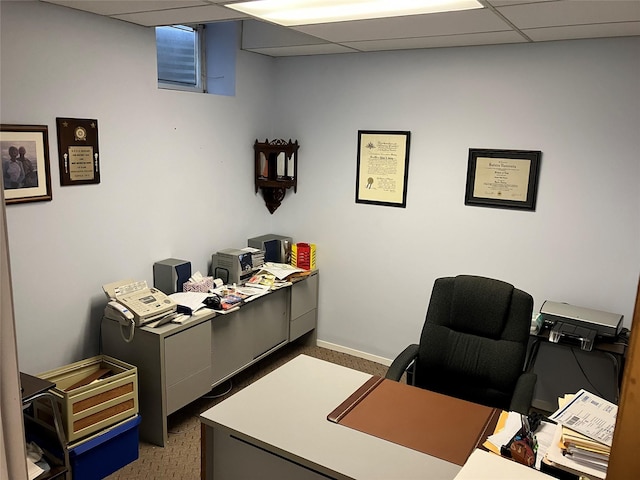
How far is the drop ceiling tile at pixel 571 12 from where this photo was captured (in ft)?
7.67

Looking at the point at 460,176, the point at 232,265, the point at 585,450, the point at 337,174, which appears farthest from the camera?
the point at 337,174

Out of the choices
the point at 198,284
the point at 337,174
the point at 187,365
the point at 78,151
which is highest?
the point at 78,151

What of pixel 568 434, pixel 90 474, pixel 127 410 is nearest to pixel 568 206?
pixel 568 434

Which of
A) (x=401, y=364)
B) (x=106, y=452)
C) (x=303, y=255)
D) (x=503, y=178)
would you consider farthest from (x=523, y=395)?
(x=303, y=255)

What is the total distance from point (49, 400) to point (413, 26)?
2737 mm

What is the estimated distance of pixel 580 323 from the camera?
309 cm

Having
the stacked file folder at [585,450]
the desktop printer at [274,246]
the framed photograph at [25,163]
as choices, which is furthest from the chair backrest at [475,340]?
the framed photograph at [25,163]

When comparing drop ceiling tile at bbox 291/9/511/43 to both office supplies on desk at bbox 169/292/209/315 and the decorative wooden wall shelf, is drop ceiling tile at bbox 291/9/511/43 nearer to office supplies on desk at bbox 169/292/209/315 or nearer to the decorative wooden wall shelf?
the decorative wooden wall shelf

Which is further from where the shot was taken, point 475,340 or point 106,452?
point 106,452

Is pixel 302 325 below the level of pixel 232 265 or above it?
below

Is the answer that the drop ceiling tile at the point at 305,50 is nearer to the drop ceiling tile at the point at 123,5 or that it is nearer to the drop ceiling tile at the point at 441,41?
the drop ceiling tile at the point at 441,41

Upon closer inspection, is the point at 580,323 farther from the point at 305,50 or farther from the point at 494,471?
the point at 305,50

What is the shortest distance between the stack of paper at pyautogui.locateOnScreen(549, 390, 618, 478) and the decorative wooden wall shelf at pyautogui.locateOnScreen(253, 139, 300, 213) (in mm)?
2942

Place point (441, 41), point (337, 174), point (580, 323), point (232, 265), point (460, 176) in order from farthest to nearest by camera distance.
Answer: point (337, 174) → point (232, 265) → point (460, 176) → point (441, 41) → point (580, 323)
